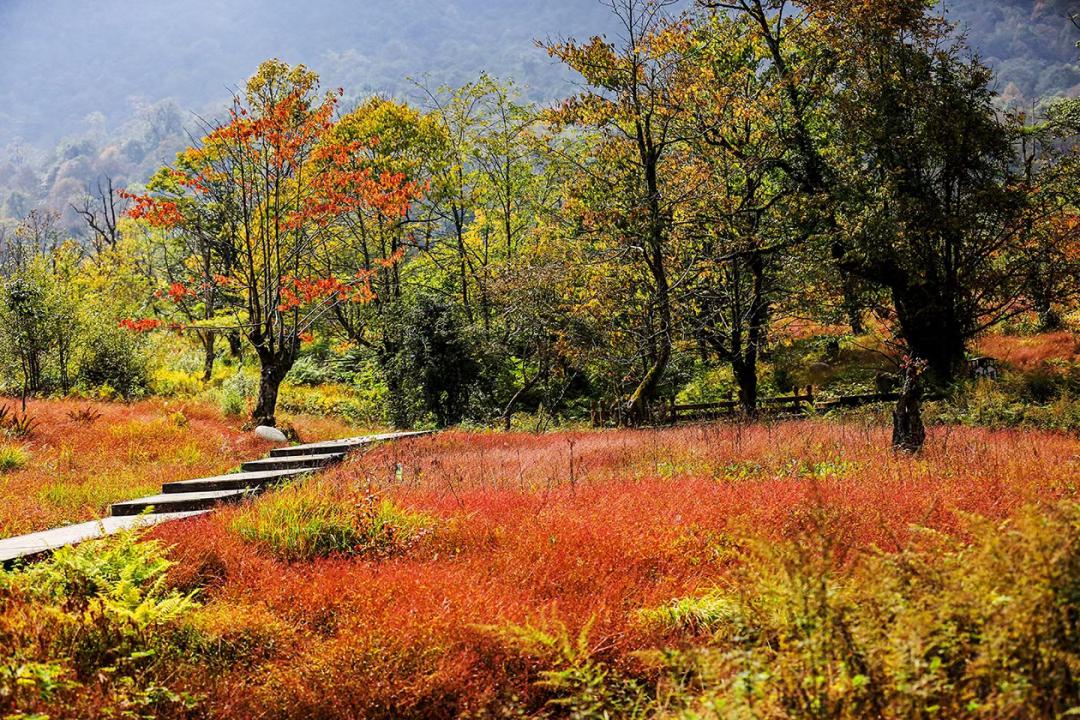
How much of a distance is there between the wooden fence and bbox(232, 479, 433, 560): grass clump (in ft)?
36.1

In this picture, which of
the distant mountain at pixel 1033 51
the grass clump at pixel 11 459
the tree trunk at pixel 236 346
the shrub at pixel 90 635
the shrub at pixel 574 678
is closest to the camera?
the shrub at pixel 90 635

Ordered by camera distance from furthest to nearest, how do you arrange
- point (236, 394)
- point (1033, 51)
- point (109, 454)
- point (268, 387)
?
point (1033, 51), point (236, 394), point (268, 387), point (109, 454)

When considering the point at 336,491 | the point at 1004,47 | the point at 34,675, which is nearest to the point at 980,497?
Result: the point at 336,491

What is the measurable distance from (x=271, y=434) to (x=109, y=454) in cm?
299

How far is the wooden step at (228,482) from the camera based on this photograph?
7562 mm

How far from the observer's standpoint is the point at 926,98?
1516cm

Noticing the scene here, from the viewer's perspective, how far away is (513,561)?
440 cm

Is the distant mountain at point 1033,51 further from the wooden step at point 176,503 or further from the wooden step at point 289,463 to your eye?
the wooden step at point 176,503

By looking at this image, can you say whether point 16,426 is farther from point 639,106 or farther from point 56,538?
point 639,106

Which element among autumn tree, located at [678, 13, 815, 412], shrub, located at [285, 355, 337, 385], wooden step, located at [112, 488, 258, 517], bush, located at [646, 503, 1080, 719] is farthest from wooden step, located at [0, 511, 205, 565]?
shrub, located at [285, 355, 337, 385]

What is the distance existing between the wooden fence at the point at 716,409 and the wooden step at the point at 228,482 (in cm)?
947

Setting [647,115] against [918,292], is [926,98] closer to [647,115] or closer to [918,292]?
[918,292]

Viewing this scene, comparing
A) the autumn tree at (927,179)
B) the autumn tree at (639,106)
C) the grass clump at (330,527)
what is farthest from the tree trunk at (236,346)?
the grass clump at (330,527)

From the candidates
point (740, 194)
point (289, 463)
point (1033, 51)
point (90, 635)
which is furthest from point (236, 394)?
point (1033, 51)
